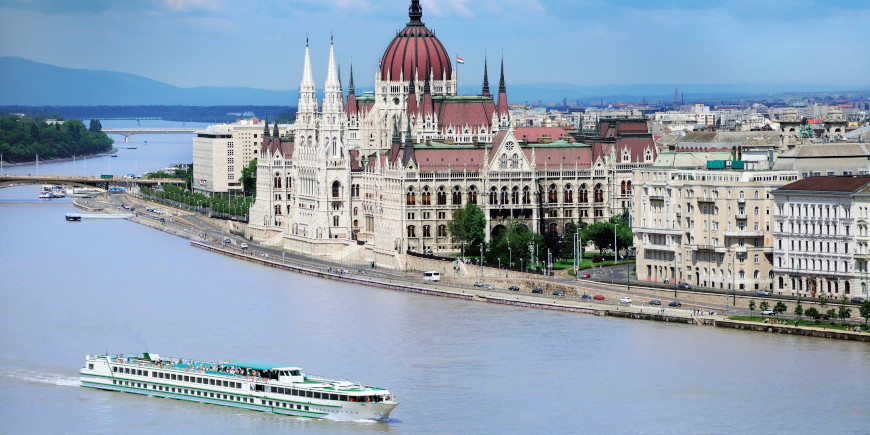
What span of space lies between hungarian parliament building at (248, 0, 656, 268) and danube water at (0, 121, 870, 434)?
11.4 m

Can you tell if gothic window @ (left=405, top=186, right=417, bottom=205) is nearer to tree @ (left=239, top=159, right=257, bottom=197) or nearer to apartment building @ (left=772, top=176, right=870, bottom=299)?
apartment building @ (left=772, top=176, right=870, bottom=299)

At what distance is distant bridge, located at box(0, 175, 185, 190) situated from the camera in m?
160

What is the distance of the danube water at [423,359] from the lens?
2144 inches

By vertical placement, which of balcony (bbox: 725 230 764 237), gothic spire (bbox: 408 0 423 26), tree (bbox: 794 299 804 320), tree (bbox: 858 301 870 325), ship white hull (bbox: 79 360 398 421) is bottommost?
ship white hull (bbox: 79 360 398 421)

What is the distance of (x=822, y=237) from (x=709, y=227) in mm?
5602

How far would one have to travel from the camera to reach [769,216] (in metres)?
75.9

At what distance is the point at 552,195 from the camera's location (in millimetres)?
99750

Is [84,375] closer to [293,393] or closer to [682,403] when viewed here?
[293,393]

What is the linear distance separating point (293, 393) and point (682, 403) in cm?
1144

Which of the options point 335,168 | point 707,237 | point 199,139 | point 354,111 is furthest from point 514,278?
point 199,139

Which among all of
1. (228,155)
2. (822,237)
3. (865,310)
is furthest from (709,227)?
(228,155)

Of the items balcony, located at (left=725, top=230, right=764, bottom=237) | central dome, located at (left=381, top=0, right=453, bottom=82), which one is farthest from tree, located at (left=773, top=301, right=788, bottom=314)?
central dome, located at (left=381, top=0, right=453, bottom=82)

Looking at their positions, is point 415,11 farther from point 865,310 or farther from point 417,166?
point 865,310


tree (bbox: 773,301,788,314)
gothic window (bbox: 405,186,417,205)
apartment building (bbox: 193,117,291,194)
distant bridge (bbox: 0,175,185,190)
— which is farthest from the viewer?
distant bridge (bbox: 0,175,185,190)
